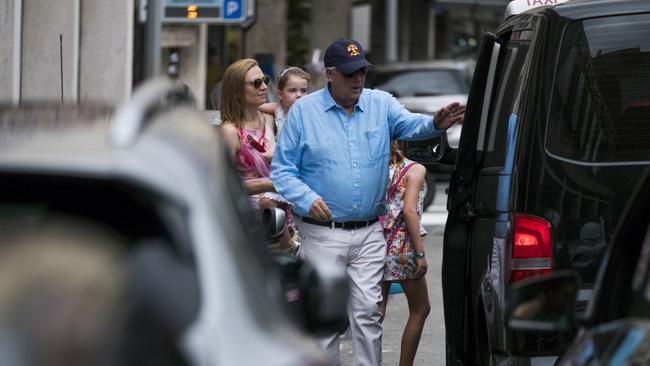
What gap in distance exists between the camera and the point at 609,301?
4.99m

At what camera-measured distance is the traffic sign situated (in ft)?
56.6

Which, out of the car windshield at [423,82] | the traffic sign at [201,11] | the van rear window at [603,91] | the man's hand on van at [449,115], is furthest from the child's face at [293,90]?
the car windshield at [423,82]

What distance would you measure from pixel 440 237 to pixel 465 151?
1091 cm

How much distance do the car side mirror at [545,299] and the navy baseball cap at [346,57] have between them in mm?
3912

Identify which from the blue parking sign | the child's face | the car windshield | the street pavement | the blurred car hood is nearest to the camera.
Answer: the child's face

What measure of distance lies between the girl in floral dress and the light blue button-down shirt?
1.70 feet

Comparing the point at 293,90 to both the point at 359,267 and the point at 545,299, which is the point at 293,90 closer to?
the point at 359,267

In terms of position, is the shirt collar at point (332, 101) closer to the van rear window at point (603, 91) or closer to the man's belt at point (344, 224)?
the man's belt at point (344, 224)

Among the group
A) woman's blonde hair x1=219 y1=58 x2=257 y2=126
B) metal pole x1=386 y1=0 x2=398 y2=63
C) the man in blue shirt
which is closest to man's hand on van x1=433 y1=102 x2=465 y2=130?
the man in blue shirt

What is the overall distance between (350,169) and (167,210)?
5.03 meters

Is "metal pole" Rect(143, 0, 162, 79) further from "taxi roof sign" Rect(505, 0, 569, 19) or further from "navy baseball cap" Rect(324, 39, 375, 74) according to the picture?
"navy baseball cap" Rect(324, 39, 375, 74)

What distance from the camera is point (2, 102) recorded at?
4367mm

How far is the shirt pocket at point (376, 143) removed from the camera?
860 cm

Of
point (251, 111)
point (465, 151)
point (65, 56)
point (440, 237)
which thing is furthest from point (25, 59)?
point (465, 151)
